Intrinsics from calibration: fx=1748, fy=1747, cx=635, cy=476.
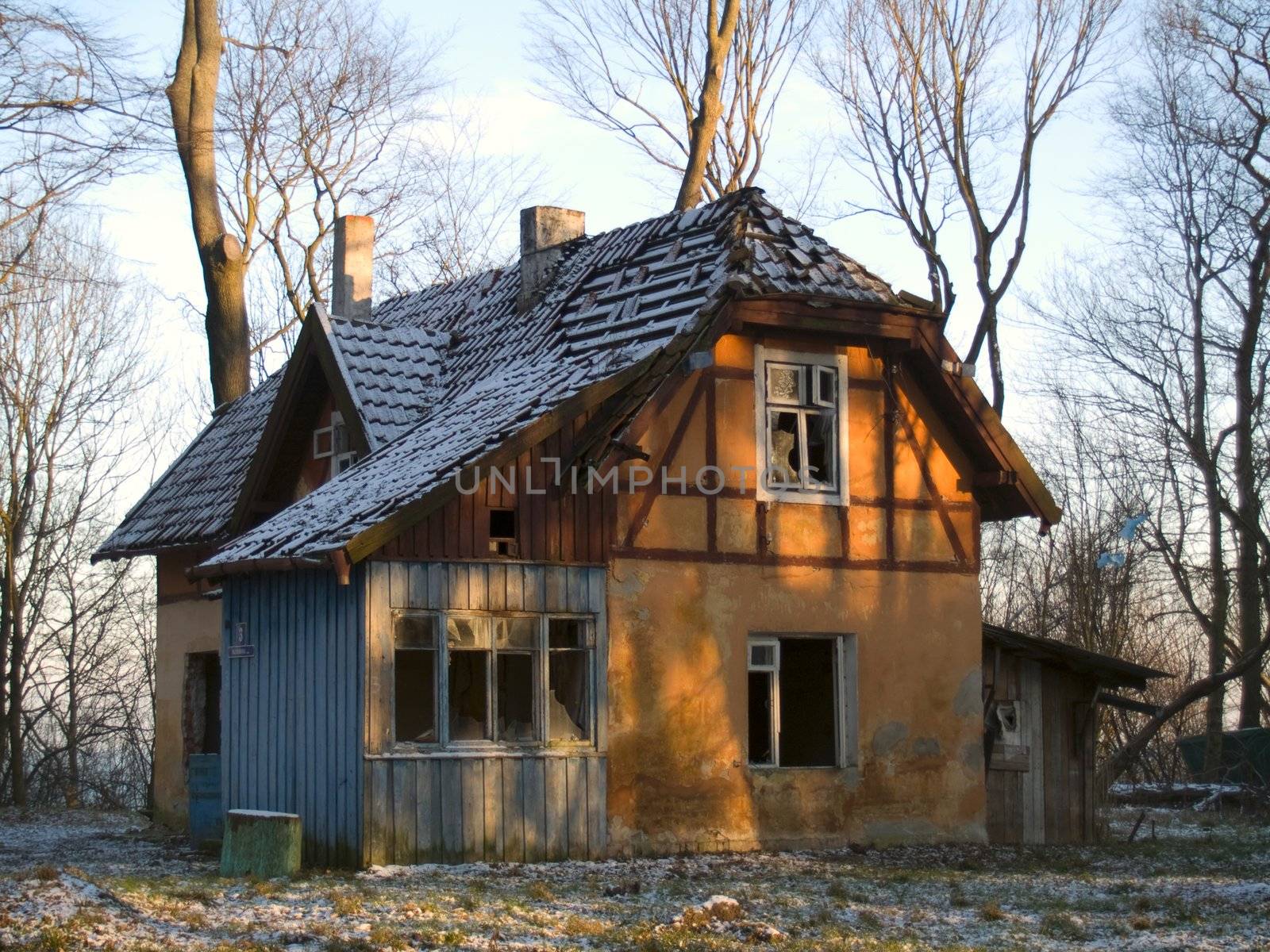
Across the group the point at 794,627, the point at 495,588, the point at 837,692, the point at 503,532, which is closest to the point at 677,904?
the point at 495,588

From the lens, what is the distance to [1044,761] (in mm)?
20297

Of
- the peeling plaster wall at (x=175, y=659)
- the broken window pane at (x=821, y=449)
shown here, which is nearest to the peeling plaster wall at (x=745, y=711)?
the broken window pane at (x=821, y=449)

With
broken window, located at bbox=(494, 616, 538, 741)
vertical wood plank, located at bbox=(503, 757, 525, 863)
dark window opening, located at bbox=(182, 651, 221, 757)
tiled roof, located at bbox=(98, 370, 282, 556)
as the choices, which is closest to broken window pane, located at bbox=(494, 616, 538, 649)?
broken window, located at bbox=(494, 616, 538, 741)

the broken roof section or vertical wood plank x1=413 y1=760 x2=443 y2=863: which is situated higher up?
the broken roof section

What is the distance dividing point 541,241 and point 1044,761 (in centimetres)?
898

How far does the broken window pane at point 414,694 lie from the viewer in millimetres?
16234

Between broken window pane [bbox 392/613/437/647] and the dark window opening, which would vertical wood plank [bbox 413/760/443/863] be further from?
the dark window opening

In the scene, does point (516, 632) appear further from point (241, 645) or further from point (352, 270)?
point (352, 270)

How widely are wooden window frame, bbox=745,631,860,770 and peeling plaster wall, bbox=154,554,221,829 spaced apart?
25.3 feet

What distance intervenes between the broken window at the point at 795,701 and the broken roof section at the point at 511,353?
316cm

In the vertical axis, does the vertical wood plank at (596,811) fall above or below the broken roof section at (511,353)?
below

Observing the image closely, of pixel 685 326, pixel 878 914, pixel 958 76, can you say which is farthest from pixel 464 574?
pixel 958 76

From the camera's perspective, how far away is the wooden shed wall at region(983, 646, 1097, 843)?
1998 cm

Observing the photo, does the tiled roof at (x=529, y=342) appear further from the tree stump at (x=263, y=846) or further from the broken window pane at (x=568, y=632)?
the tree stump at (x=263, y=846)
